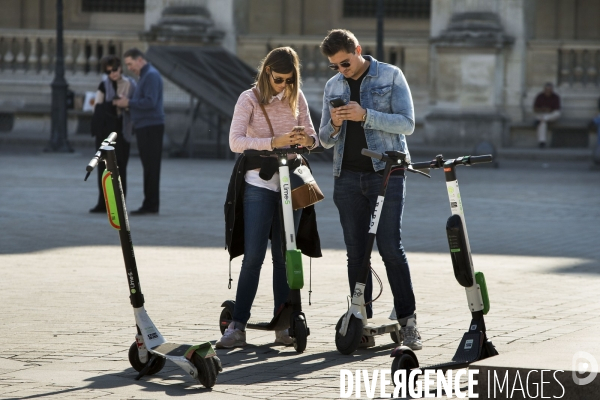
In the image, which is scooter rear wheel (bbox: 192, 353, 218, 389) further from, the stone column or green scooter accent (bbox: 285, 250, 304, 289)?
the stone column

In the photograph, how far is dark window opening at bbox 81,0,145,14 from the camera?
103 ft

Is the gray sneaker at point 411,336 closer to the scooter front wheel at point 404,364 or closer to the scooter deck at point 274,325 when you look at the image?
the scooter deck at point 274,325

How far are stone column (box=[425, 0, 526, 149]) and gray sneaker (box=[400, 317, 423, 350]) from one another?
19.5 m

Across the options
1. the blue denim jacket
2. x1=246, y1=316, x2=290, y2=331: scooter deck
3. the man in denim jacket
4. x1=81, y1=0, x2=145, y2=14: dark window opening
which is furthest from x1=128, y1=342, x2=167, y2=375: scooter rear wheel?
x1=81, y1=0, x2=145, y2=14: dark window opening

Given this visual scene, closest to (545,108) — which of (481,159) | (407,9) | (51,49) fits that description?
(407,9)

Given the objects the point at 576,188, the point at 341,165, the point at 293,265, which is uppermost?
the point at 341,165

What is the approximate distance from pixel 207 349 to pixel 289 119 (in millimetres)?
1756

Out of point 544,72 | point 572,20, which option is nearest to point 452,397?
point 544,72

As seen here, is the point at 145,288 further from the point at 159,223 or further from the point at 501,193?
the point at 501,193

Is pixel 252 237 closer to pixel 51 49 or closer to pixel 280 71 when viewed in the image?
pixel 280 71

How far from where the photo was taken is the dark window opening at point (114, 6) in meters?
31.4

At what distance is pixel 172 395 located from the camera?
18.1 ft

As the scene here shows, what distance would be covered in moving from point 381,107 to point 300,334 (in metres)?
1.35

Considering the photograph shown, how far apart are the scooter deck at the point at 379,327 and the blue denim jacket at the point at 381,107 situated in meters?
0.87
